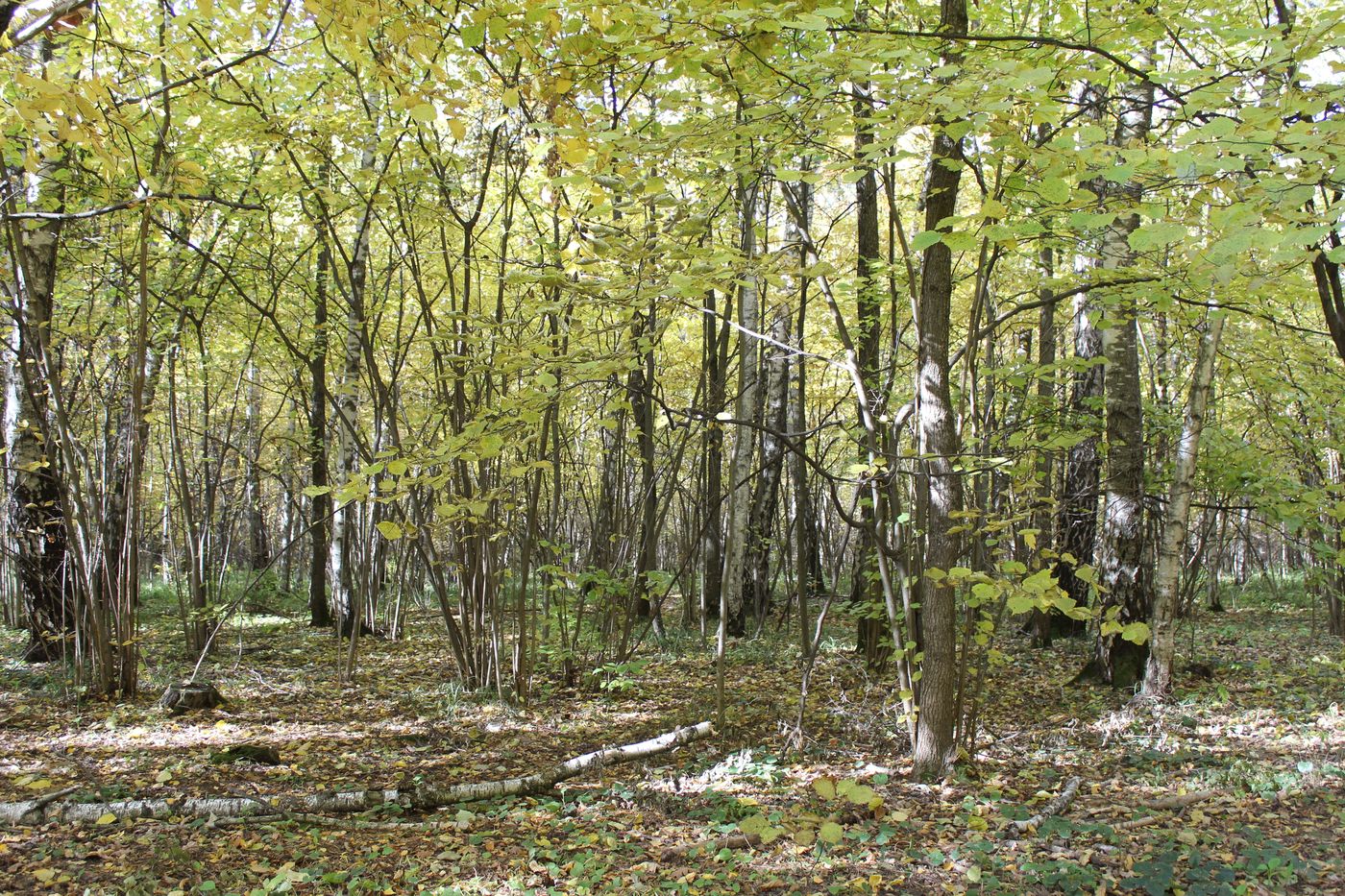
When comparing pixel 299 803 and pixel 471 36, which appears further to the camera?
pixel 299 803

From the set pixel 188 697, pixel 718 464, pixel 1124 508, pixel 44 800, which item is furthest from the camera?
pixel 718 464

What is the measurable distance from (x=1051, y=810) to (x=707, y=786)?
1503mm

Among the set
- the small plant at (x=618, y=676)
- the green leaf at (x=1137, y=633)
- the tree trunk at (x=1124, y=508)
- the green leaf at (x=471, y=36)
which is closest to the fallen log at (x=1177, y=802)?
the green leaf at (x=1137, y=633)

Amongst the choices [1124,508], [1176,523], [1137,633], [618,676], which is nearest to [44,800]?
[618,676]

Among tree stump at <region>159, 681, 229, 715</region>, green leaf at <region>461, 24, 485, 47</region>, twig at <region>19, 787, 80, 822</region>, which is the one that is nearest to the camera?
green leaf at <region>461, 24, 485, 47</region>

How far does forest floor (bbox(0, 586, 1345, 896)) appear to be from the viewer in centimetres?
278

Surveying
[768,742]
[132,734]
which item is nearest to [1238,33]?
[768,742]

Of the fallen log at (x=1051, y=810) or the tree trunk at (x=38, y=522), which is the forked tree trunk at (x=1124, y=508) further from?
the tree trunk at (x=38, y=522)

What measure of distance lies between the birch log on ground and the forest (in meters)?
0.02

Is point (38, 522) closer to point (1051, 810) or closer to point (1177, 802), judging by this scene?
point (1051, 810)

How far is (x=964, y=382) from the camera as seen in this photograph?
3795 mm

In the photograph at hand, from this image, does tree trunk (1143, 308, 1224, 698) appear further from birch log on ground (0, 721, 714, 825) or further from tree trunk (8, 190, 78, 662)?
tree trunk (8, 190, 78, 662)

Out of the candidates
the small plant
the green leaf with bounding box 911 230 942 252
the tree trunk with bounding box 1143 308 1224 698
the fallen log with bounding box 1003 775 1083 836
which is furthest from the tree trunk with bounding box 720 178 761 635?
the green leaf with bounding box 911 230 942 252

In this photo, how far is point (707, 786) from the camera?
3.85m
